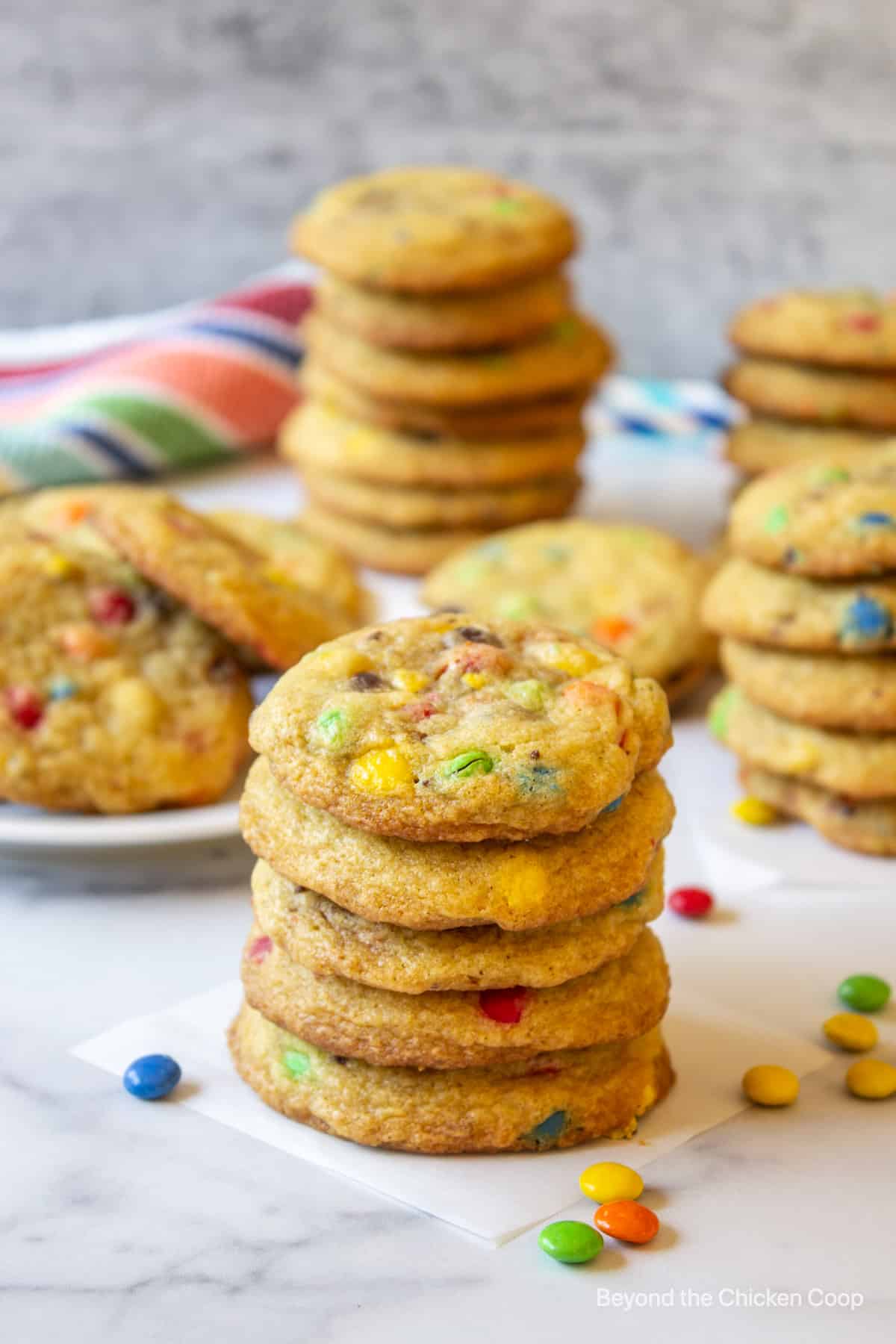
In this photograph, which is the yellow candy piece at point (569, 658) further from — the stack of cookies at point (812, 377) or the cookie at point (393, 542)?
the cookie at point (393, 542)

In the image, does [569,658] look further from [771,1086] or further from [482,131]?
[482,131]

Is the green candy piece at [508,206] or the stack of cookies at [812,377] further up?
the green candy piece at [508,206]

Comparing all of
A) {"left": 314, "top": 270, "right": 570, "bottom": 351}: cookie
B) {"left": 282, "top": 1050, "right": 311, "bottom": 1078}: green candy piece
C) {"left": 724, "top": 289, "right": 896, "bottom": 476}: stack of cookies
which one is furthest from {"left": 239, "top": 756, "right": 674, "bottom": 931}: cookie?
{"left": 314, "top": 270, "right": 570, "bottom": 351}: cookie

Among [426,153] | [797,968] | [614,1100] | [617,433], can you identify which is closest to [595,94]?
Answer: [426,153]

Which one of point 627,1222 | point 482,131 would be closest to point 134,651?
point 627,1222

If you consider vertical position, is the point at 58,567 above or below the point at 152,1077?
above

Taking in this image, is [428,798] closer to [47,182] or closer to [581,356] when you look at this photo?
[581,356]

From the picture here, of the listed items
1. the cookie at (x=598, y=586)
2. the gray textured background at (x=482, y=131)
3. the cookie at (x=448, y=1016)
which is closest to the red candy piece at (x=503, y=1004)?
the cookie at (x=448, y=1016)
